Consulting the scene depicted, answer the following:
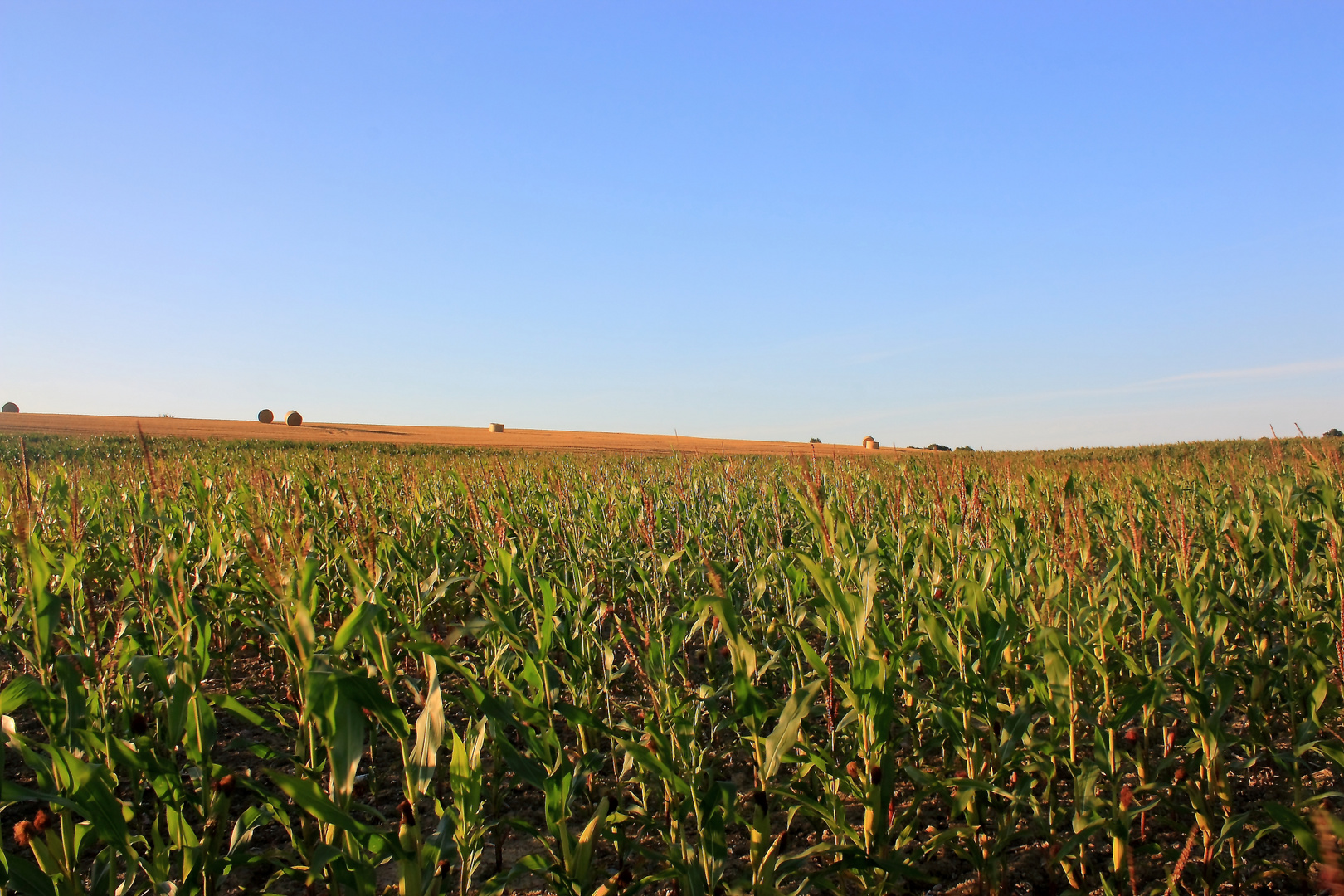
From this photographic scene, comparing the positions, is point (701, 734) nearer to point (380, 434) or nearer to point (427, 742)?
point (427, 742)

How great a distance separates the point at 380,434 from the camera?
3538 centimetres

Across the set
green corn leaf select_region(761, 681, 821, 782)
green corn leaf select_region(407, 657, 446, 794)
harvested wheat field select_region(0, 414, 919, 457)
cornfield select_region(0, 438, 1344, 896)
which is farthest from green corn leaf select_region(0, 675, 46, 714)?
harvested wheat field select_region(0, 414, 919, 457)

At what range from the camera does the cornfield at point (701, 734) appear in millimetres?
1974

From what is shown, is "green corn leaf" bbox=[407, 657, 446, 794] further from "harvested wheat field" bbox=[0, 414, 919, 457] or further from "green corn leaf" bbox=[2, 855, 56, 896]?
"harvested wheat field" bbox=[0, 414, 919, 457]

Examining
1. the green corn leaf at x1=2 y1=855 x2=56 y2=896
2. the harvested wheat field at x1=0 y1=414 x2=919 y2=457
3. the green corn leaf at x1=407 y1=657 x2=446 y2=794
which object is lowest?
the green corn leaf at x1=2 y1=855 x2=56 y2=896

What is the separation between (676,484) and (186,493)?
4.88 meters

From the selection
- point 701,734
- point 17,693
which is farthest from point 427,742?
point 701,734

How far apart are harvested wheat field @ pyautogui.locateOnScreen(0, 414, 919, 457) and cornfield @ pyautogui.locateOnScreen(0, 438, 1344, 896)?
18471 millimetres

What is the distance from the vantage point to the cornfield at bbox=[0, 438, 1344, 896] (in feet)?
6.48

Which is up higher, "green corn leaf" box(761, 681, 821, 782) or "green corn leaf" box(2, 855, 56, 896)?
"green corn leaf" box(761, 681, 821, 782)

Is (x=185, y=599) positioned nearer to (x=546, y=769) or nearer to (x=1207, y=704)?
(x=546, y=769)

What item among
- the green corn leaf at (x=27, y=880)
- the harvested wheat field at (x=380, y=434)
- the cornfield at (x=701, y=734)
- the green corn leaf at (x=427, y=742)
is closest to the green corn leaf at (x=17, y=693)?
the cornfield at (x=701, y=734)

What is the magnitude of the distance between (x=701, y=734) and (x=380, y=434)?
1383 inches

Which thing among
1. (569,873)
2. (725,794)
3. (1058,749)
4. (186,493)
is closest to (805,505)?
(1058,749)
